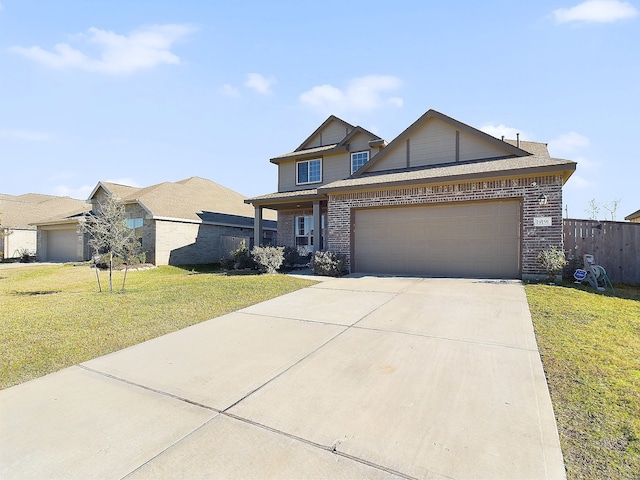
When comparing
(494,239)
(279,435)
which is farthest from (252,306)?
(494,239)

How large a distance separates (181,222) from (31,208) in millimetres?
23062

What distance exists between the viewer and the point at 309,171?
17109mm

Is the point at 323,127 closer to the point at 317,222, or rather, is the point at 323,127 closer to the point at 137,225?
the point at 317,222

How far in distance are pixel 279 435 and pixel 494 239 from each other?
9.63m

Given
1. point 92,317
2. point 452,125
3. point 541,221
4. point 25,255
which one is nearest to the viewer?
point 92,317

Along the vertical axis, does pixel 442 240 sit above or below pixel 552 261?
above

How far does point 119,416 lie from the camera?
283cm

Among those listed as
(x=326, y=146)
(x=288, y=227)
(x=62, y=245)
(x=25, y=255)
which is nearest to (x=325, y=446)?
(x=288, y=227)

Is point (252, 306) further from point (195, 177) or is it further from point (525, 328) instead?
point (195, 177)

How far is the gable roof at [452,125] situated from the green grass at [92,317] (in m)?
6.49

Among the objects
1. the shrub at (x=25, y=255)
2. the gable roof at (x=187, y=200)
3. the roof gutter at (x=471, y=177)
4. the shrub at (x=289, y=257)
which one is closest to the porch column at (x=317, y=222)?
the shrub at (x=289, y=257)

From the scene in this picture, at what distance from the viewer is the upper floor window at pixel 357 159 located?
620 inches

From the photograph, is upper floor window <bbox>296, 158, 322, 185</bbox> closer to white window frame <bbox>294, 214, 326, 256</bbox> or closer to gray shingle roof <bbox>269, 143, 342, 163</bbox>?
gray shingle roof <bbox>269, 143, 342, 163</bbox>

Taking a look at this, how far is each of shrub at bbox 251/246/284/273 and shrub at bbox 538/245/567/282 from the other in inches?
359
